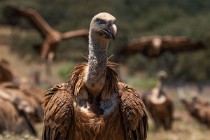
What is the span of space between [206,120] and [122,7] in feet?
132

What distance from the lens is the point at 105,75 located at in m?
5.69

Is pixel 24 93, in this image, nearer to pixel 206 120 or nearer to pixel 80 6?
pixel 206 120

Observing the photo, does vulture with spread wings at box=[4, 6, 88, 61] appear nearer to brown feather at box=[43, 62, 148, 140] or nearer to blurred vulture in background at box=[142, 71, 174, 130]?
blurred vulture in background at box=[142, 71, 174, 130]

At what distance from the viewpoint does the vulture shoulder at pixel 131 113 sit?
5.71 meters

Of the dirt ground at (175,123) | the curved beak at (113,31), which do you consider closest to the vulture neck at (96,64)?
the curved beak at (113,31)

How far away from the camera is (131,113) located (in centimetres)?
573

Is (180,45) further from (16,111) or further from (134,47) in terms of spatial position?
(16,111)

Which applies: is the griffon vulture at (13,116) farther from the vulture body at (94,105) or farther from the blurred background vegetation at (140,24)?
the blurred background vegetation at (140,24)

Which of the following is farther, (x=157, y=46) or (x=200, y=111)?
(x=157, y=46)

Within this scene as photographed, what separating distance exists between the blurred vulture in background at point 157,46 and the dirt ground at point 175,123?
2.11 m

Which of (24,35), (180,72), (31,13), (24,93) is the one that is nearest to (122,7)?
(24,35)

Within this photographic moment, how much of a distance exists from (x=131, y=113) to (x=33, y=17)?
17.4 m

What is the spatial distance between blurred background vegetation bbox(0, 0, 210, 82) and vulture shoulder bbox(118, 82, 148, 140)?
30123 mm

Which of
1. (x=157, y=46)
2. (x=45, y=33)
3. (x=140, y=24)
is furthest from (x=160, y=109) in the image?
(x=140, y=24)
